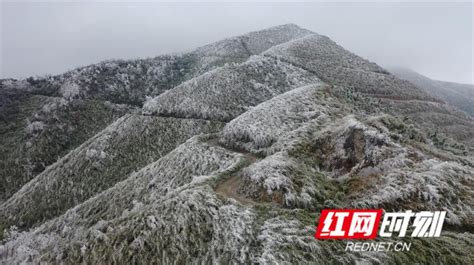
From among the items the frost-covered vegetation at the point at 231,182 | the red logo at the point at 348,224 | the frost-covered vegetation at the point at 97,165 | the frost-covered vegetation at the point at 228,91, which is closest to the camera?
the red logo at the point at 348,224

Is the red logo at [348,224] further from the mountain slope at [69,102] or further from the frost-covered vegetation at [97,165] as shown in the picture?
the mountain slope at [69,102]

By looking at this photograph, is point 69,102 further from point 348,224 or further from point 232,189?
point 348,224

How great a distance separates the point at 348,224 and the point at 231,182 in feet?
23.1

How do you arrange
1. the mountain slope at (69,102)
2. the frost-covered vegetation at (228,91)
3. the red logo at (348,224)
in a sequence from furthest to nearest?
the frost-covered vegetation at (228,91), the mountain slope at (69,102), the red logo at (348,224)

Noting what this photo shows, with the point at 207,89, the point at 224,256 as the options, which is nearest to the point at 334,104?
the point at 224,256

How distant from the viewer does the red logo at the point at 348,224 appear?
40.6ft

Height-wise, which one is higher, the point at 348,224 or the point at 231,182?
the point at 348,224

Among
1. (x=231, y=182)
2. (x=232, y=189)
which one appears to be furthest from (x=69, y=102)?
(x=232, y=189)

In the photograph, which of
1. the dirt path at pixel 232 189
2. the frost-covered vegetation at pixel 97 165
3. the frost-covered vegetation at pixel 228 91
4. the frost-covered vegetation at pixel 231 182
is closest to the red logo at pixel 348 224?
the frost-covered vegetation at pixel 231 182

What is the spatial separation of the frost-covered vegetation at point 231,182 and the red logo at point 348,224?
0.52 m

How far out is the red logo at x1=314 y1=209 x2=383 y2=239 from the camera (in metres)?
12.4

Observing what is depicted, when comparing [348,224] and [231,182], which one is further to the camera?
[231,182]

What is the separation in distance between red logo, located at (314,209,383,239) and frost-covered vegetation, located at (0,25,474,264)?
0.52 metres

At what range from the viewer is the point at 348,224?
1291 cm
